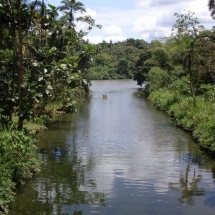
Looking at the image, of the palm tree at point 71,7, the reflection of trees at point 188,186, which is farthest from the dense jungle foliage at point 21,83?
the palm tree at point 71,7

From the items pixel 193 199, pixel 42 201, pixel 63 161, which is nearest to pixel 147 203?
pixel 193 199

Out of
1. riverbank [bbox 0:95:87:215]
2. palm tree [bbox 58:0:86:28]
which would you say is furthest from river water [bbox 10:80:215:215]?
palm tree [bbox 58:0:86:28]

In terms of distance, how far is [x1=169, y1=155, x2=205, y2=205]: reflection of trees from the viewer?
10.5 meters

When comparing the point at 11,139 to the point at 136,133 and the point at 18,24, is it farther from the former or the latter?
the point at 136,133

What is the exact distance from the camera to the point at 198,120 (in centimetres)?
2011

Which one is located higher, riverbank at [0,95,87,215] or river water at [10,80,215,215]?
riverbank at [0,95,87,215]

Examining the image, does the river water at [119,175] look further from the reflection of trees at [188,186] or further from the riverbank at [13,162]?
the riverbank at [13,162]

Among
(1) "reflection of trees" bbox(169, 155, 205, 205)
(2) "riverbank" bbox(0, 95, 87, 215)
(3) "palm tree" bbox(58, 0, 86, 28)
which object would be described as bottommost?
(1) "reflection of trees" bbox(169, 155, 205, 205)

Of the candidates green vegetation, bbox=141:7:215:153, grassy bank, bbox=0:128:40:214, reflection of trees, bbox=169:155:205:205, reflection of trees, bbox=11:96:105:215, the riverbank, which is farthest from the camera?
green vegetation, bbox=141:7:215:153

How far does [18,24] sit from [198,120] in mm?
12332

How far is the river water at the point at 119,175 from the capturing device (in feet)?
32.1

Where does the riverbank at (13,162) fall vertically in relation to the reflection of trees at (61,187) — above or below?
above

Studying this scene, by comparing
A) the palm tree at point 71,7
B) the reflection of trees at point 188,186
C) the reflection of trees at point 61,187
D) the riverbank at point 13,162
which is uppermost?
the palm tree at point 71,7

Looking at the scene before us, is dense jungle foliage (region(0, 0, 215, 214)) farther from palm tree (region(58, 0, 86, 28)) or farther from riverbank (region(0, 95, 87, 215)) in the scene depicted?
palm tree (region(58, 0, 86, 28))
